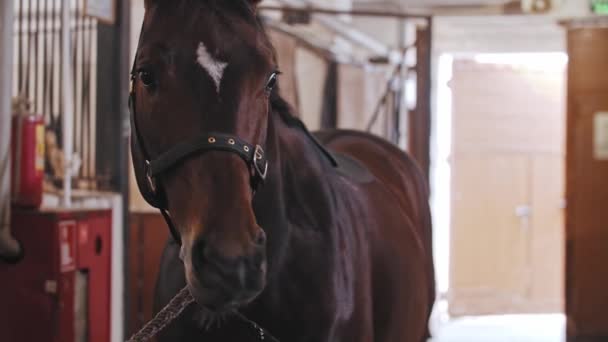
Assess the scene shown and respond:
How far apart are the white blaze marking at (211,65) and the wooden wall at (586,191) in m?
4.60

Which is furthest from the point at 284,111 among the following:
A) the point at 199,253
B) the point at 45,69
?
the point at 45,69

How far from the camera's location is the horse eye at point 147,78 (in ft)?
4.53

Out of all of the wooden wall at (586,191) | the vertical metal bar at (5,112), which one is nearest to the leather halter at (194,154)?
the vertical metal bar at (5,112)

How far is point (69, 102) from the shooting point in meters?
3.18

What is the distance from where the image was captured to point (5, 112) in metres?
2.59

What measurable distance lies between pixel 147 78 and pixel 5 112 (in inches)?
54.1

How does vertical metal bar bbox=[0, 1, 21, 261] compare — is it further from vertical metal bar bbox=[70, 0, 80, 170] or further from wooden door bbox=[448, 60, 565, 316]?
wooden door bbox=[448, 60, 565, 316]

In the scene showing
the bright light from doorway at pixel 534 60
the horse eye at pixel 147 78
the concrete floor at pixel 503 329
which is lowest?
the concrete floor at pixel 503 329

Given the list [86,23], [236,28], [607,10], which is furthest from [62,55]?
[607,10]

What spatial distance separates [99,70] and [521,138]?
5236 mm

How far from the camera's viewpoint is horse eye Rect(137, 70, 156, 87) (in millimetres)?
1382

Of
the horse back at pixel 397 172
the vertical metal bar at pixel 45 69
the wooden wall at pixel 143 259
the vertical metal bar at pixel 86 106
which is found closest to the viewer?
the horse back at pixel 397 172

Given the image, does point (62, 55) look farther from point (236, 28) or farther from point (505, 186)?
point (505, 186)

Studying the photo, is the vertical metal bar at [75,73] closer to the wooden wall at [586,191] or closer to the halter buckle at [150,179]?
the halter buckle at [150,179]
